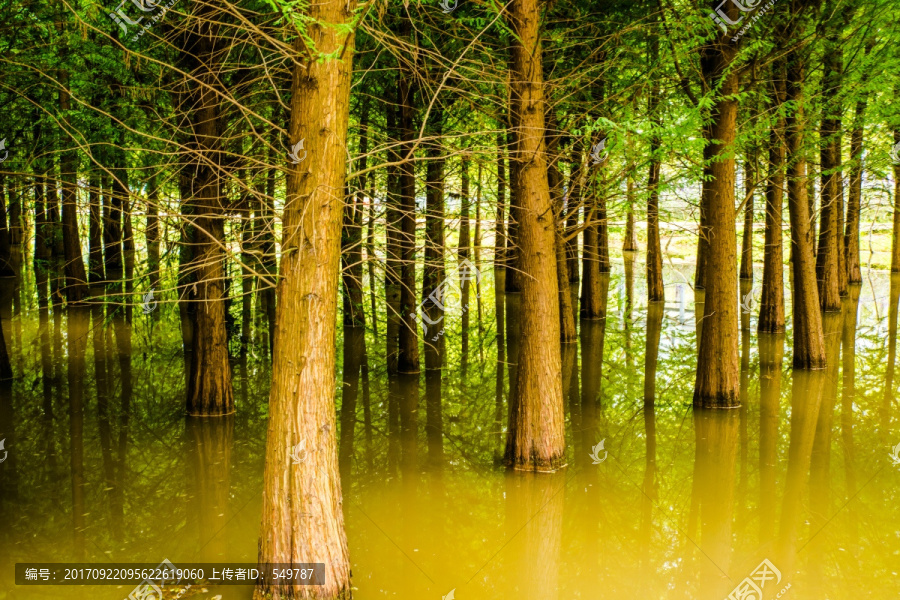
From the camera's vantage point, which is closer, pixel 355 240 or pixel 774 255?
pixel 355 240

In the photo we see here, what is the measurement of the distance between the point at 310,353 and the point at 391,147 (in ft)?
6.36

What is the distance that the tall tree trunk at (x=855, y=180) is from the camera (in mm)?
13905

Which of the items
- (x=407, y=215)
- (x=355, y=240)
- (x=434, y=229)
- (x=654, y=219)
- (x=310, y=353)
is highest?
(x=654, y=219)

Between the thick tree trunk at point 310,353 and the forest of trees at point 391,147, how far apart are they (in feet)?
0.06

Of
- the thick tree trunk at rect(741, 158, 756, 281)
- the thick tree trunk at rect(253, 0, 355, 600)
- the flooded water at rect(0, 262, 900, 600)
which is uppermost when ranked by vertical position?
the thick tree trunk at rect(741, 158, 756, 281)

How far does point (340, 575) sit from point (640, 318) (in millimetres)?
16306

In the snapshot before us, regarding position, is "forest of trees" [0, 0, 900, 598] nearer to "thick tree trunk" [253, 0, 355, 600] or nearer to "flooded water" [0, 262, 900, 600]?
"thick tree trunk" [253, 0, 355, 600]

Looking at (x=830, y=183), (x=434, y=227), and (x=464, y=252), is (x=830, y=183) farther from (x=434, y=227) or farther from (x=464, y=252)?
(x=434, y=227)

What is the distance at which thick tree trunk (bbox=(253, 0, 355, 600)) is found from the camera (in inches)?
222

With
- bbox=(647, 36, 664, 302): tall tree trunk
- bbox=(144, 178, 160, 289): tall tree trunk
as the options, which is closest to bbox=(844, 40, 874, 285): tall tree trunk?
bbox=(647, 36, 664, 302): tall tree trunk

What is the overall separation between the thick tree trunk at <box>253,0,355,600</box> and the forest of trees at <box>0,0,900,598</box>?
18 mm

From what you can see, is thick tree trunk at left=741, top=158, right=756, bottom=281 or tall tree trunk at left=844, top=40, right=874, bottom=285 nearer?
tall tree trunk at left=844, top=40, right=874, bottom=285

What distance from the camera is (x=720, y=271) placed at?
11469 millimetres

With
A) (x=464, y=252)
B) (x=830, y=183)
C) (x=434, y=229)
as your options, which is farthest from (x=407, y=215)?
(x=830, y=183)
